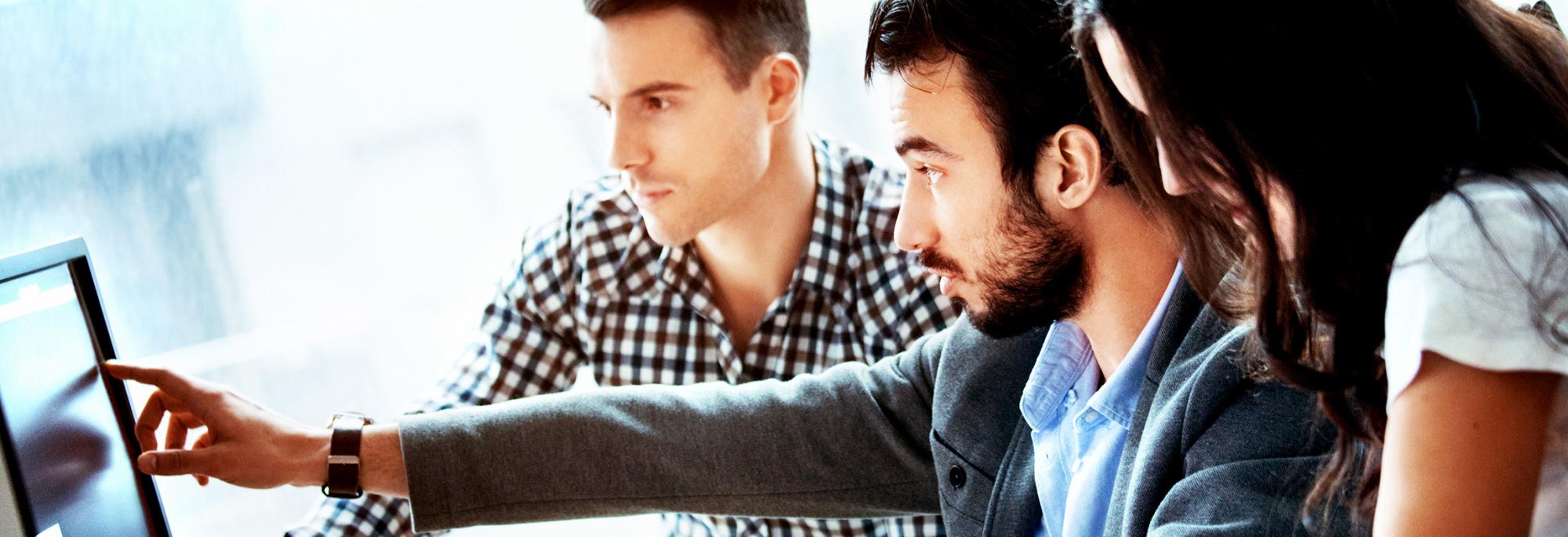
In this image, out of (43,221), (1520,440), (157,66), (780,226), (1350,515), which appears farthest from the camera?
(780,226)

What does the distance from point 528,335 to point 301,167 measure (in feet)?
1.11

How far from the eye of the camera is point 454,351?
1.63 metres

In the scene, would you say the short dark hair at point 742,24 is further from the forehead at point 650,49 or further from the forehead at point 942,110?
the forehead at point 942,110

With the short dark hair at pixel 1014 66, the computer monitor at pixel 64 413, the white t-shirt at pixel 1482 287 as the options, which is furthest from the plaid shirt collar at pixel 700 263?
the white t-shirt at pixel 1482 287

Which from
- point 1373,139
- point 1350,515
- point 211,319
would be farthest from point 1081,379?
point 211,319

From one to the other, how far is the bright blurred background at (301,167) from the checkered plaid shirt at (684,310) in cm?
11

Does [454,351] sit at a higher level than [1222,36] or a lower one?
lower

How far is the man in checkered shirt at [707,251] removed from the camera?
155 cm

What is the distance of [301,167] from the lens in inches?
63.8

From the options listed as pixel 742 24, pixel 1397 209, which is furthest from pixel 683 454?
pixel 1397 209

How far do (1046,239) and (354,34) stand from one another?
94 cm

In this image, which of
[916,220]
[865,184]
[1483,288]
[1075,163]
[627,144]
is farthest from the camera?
[865,184]

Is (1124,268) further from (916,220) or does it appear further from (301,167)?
(301,167)

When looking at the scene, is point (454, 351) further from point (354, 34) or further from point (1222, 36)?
point (1222, 36)
